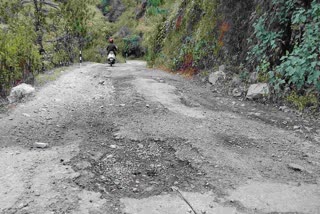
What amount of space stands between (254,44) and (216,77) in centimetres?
147

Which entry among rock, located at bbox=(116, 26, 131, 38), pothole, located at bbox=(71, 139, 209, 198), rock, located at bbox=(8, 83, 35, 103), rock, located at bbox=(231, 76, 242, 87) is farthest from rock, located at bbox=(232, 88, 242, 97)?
rock, located at bbox=(116, 26, 131, 38)

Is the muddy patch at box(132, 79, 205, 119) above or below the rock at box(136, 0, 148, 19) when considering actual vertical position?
below

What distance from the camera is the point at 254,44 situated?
830cm

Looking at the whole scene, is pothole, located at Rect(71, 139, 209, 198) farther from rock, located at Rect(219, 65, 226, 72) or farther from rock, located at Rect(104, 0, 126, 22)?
rock, located at Rect(104, 0, 126, 22)

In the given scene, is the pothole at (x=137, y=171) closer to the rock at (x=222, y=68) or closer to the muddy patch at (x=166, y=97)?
the muddy patch at (x=166, y=97)

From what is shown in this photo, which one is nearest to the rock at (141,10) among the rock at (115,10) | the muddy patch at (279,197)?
the rock at (115,10)

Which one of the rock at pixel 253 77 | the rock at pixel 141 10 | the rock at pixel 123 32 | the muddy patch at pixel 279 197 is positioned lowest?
the muddy patch at pixel 279 197

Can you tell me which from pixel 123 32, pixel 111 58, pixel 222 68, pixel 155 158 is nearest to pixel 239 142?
pixel 155 158

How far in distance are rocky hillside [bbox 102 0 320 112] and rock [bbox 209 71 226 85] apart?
0.74ft

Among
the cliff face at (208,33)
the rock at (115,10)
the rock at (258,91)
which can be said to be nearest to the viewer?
the rock at (258,91)

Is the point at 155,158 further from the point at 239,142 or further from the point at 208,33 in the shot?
the point at 208,33

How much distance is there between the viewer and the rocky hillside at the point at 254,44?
6199mm

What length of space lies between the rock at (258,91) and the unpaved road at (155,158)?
1.22ft

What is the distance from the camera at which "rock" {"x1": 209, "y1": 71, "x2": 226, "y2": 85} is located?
907 centimetres
